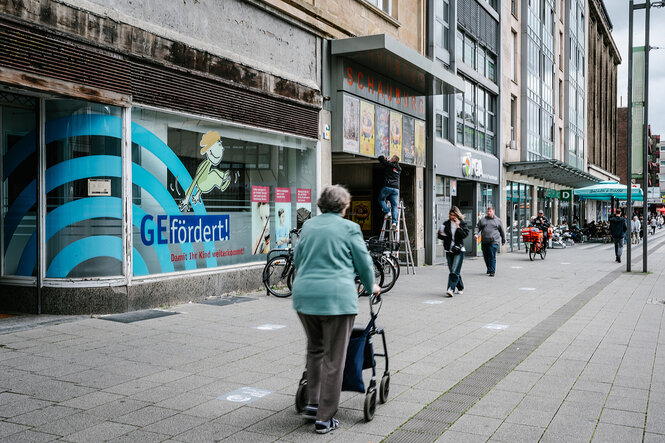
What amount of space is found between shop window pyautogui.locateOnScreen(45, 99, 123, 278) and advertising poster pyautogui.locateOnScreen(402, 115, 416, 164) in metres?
9.34

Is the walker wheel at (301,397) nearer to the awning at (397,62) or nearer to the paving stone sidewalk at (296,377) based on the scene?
the paving stone sidewalk at (296,377)

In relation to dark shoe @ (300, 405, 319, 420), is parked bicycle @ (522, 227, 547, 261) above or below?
above

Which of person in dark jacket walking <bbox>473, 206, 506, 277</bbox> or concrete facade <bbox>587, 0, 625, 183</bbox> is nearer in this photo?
person in dark jacket walking <bbox>473, 206, 506, 277</bbox>

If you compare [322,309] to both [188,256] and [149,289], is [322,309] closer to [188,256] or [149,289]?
A: [149,289]

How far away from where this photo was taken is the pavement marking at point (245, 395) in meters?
4.78

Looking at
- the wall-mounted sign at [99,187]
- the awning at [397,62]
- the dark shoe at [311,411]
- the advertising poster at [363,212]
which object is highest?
the awning at [397,62]

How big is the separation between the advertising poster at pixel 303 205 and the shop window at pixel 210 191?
0.02m

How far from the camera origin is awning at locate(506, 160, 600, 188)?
25.8 m

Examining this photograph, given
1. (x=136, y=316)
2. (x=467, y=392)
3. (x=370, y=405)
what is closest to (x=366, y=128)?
(x=136, y=316)

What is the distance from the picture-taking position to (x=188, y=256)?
981 centimetres

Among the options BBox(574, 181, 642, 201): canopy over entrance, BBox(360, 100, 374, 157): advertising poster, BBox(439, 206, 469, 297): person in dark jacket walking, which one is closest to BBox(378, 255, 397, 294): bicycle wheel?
BBox(439, 206, 469, 297): person in dark jacket walking

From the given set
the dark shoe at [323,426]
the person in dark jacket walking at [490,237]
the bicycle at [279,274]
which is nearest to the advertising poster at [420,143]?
the person in dark jacket walking at [490,237]

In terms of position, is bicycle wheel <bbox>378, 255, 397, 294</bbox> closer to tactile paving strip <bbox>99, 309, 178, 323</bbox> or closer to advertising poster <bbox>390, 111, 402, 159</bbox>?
tactile paving strip <bbox>99, 309, 178, 323</bbox>

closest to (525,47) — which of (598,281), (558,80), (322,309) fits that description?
(558,80)
